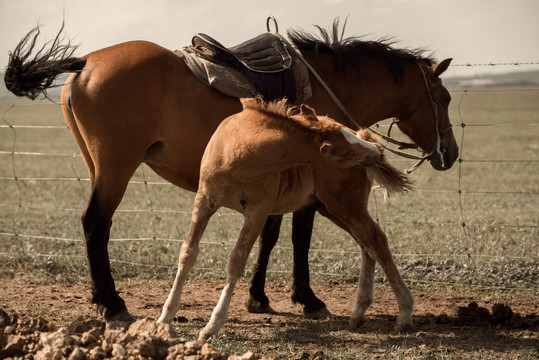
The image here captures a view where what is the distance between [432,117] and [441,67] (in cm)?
48

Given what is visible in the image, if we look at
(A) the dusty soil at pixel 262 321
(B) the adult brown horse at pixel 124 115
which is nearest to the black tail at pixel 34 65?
(B) the adult brown horse at pixel 124 115

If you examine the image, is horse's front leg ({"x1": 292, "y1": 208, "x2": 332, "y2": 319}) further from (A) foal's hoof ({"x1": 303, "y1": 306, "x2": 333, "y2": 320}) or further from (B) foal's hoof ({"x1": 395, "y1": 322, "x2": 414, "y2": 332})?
(B) foal's hoof ({"x1": 395, "y1": 322, "x2": 414, "y2": 332})

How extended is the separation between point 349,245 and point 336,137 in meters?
3.72

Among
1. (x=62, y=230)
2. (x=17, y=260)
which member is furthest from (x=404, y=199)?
(x=17, y=260)

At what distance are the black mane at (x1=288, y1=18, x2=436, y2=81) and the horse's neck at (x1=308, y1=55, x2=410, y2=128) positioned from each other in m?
0.07

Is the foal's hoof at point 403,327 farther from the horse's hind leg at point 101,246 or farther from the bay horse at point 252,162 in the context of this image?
the horse's hind leg at point 101,246

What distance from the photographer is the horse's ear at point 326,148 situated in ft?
14.9

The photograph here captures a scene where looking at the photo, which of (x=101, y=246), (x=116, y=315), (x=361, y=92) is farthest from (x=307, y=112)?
(x=116, y=315)

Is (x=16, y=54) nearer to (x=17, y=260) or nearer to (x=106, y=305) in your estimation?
(x=106, y=305)

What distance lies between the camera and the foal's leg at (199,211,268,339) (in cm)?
452

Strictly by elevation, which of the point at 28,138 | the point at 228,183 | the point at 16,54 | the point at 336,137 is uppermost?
the point at 16,54

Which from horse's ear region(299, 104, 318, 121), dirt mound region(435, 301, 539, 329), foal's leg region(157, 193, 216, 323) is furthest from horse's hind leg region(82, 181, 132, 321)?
dirt mound region(435, 301, 539, 329)

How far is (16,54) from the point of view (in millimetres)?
5332

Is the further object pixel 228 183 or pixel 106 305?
pixel 106 305
